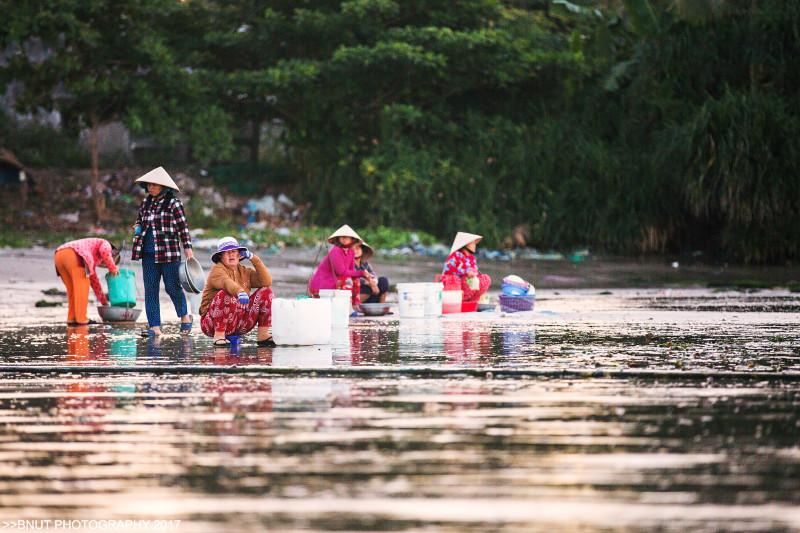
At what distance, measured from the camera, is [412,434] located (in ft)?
23.6

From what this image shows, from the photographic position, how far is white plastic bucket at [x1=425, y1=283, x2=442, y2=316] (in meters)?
16.5

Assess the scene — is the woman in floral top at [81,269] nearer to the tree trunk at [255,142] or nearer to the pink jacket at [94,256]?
the pink jacket at [94,256]

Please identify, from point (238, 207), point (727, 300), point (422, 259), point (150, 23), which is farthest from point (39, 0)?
point (727, 300)

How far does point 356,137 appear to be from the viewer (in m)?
35.1

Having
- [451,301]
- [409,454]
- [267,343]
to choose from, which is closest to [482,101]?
[451,301]

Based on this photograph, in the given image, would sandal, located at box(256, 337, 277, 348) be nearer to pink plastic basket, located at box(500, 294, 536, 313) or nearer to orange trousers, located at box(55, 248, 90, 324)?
orange trousers, located at box(55, 248, 90, 324)

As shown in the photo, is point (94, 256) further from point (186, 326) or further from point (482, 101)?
point (482, 101)

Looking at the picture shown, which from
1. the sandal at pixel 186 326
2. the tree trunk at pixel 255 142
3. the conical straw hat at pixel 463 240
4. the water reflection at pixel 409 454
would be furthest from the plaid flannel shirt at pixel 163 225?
the tree trunk at pixel 255 142

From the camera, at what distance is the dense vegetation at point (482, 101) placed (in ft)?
94.9

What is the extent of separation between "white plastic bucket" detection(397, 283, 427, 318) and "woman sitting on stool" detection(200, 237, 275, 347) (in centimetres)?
373

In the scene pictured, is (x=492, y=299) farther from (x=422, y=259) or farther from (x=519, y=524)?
(x=519, y=524)

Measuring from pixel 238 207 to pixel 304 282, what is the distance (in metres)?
12.1

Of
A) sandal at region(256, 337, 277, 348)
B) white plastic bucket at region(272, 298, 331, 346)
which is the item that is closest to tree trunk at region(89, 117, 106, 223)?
sandal at region(256, 337, 277, 348)

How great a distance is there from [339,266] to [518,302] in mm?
2197
